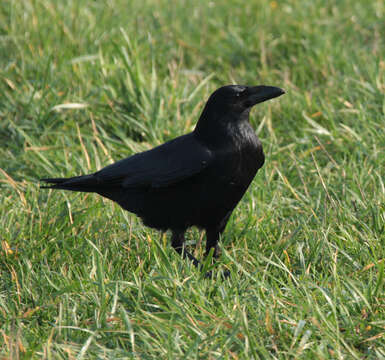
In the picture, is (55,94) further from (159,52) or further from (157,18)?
(157,18)

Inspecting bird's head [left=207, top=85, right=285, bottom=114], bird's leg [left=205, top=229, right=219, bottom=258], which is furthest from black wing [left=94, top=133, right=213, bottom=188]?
bird's leg [left=205, top=229, right=219, bottom=258]

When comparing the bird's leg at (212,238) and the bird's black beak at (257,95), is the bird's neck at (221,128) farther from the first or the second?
the bird's leg at (212,238)

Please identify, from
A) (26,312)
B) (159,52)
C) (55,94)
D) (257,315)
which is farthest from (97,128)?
(257,315)

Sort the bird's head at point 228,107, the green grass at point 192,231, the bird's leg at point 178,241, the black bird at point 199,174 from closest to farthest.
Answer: the green grass at point 192,231 → the black bird at point 199,174 → the bird's head at point 228,107 → the bird's leg at point 178,241

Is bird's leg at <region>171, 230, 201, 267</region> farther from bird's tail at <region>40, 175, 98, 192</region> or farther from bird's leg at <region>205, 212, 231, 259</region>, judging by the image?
bird's tail at <region>40, 175, 98, 192</region>

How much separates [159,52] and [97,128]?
1380mm

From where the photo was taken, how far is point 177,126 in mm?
5082

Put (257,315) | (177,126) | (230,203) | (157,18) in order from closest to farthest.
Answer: (257,315)
(230,203)
(177,126)
(157,18)

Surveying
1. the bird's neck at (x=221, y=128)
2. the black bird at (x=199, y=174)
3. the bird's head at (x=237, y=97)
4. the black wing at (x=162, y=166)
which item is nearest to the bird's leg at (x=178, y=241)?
the black bird at (x=199, y=174)

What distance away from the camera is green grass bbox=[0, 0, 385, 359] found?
288 cm

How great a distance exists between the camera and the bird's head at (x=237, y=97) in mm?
3814

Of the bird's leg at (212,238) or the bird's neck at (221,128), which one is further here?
the bird's leg at (212,238)

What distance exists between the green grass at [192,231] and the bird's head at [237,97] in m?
0.43

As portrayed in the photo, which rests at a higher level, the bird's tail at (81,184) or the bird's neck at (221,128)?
the bird's neck at (221,128)
